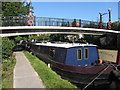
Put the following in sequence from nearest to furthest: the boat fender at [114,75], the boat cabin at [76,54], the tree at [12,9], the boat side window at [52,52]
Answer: the boat fender at [114,75] → the boat cabin at [76,54] → the boat side window at [52,52] → the tree at [12,9]

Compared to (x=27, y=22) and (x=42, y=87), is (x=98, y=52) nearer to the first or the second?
(x=42, y=87)

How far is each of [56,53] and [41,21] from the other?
313 inches

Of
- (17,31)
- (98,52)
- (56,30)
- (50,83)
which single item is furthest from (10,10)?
(50,83)

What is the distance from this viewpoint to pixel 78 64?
8.32 meters

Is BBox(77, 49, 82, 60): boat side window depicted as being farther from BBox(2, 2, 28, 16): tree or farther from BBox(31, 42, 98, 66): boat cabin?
BBox(2, 2, 28, 16): tree

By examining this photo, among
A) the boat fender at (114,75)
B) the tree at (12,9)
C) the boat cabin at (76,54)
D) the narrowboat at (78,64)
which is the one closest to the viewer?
the boat fender at (114,75)

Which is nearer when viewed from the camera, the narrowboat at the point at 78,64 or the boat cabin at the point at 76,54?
the narrowboat at the point at 78,64

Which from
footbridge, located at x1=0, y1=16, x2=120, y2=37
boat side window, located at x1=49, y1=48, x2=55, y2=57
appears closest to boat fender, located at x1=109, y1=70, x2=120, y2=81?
boat side window, located at x1=49, y1=48, x2=55, y2=57

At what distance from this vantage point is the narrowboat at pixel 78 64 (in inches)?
262

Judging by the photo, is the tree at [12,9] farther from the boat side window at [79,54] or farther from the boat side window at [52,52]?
the boat side window at [79,54]

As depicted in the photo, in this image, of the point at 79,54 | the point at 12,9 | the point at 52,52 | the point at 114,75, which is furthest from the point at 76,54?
the point at 12,9

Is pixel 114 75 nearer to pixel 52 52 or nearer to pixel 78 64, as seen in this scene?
pixel 78 64

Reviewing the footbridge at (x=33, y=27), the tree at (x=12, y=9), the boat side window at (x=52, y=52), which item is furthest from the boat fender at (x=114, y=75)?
the tree at (x=12, y=9)

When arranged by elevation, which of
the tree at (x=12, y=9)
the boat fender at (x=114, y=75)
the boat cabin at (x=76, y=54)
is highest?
the tree at (x=12, y=9)
